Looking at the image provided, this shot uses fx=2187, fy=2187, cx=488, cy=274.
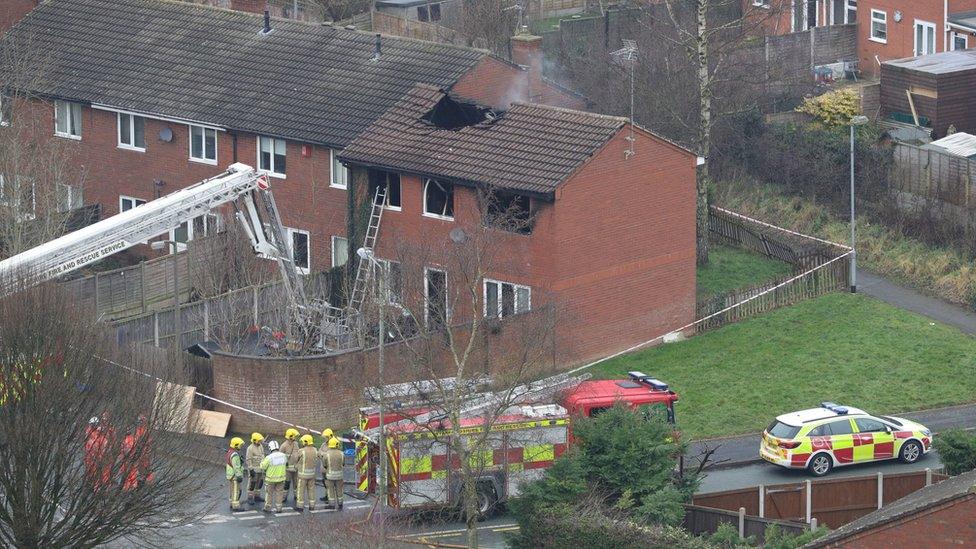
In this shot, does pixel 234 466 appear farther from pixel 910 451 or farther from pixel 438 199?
pixel 910 451

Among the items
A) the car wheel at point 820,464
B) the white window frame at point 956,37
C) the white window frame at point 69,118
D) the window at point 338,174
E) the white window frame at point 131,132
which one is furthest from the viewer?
the white window frame at point 956,37

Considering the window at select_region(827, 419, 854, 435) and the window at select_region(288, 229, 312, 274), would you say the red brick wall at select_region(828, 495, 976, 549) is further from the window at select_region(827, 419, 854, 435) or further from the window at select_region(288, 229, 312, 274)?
the window at select_region(288, 229, 312, 274)

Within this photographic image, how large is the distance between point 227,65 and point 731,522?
2631 cm

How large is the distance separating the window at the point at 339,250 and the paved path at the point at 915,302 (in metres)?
13.6

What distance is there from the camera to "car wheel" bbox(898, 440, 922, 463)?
46.6 metres

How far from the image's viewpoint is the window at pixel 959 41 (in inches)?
2827

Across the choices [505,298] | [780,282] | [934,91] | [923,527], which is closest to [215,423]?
[505,298]

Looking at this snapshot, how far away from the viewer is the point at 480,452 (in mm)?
42438

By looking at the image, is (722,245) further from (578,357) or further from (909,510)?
(909,510)

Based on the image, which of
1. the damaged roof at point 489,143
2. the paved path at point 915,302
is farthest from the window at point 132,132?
the paved path at point 915,302

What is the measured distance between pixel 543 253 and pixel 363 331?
4.74 m

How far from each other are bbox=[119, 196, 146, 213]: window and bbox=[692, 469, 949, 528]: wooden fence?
81.9ft

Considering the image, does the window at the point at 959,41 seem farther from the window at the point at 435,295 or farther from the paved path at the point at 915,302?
the window at the point at 435,295

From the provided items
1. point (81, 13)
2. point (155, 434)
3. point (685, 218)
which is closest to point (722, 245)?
point (685, 218)
